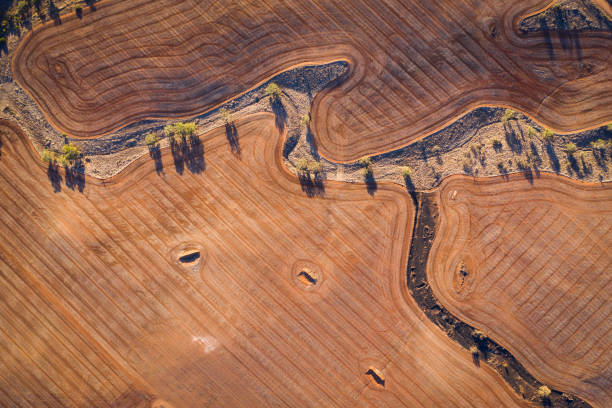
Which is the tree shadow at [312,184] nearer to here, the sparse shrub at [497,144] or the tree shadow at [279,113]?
the tree shadow at [279,113]

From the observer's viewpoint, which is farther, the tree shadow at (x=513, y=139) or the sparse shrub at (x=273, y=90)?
the tree shadow at (x=513, y=139)

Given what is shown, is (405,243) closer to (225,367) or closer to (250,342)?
(250,342)

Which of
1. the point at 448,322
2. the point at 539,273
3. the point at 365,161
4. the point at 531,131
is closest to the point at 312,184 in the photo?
the point at 365,161

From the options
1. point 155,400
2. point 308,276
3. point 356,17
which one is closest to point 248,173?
point 308,276

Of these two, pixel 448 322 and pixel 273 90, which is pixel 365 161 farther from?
pixel 448 322

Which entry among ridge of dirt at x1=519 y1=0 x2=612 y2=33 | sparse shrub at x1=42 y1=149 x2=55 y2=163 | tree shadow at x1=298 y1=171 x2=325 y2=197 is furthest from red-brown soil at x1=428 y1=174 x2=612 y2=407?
sparse shrub at x1=42 y1=149 x2=55 y2=163

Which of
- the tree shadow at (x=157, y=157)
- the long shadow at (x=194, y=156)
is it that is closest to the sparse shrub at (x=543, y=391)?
the long shadow at (x=194, y=156)
